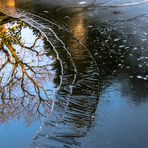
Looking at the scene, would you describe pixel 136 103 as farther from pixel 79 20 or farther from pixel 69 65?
pixel 79 20

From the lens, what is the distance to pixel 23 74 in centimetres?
818

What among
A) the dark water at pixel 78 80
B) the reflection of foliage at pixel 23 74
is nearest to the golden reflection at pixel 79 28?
the dark water at pixel 78 80

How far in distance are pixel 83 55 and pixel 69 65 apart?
53 centimetres

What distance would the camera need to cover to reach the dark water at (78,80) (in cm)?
561

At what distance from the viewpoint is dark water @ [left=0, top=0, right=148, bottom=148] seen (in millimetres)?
5605

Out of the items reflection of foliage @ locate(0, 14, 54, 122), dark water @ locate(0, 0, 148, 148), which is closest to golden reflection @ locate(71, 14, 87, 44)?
dark water @ locate(0, 0, 148, 148)

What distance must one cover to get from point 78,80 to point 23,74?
1501 millimetres

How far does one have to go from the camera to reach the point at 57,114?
6.25m

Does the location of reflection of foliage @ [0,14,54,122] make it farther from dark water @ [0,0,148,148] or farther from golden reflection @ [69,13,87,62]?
golden reflection @ [69,13,87,62]

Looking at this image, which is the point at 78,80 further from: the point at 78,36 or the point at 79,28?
the point at 79,28

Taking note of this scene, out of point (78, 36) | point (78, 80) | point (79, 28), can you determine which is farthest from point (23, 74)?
point (79, 28)

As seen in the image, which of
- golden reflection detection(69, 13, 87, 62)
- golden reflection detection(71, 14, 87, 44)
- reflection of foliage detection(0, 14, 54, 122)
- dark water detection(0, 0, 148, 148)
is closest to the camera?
dark water detection(0, 0, 148, 148)

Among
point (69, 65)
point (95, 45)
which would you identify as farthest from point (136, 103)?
point (95, 45)

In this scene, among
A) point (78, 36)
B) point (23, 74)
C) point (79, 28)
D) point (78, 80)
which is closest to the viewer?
point (78, 80)
